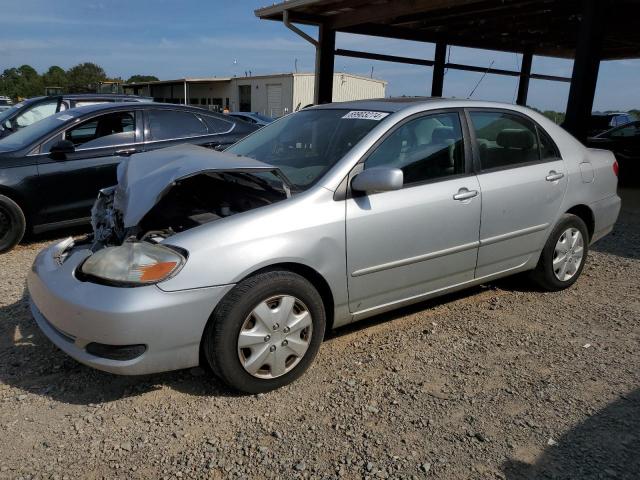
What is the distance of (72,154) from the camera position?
18.5 feet

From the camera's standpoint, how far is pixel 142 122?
6180 millimetres

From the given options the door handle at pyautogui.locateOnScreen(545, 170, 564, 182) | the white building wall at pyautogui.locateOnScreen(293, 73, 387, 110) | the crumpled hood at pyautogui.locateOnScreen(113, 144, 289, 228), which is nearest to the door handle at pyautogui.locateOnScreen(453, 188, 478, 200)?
the door handle at pyautogui.locateOnScreen(545, 170, 564, 182)

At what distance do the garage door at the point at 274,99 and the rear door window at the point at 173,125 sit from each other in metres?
24.7

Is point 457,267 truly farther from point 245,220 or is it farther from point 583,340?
point 245,220

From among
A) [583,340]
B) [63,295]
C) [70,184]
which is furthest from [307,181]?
[70,184]

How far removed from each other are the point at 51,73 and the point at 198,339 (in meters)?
99.5

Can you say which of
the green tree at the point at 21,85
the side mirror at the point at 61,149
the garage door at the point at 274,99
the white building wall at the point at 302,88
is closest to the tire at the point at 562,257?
the side mirror at the point at 61,149

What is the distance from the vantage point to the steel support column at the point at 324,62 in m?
10.7

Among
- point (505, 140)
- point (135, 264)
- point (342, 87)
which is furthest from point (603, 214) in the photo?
point (342, 87)

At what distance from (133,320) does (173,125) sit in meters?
4.34

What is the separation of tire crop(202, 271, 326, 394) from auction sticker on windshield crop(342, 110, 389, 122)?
4.19 ft

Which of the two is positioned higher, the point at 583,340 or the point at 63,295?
the point at 63,295

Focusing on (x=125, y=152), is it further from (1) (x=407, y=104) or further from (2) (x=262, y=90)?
(2) (x=262, y=90)

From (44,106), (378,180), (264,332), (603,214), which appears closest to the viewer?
(264,332)
